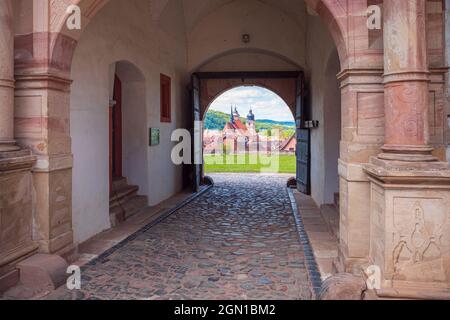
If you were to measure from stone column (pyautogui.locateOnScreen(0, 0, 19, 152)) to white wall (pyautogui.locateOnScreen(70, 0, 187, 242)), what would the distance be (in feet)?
3.71

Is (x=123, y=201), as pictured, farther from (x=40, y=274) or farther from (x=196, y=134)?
(x=196, y=134)

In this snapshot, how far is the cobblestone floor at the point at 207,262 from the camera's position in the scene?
11.5 ft

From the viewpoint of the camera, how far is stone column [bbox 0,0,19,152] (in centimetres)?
359

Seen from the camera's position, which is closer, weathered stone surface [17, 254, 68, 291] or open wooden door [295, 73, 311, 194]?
weathered stone surface [17, 254, 68, 291]

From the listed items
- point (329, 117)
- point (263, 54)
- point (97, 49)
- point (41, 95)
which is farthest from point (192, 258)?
point (263, 54)

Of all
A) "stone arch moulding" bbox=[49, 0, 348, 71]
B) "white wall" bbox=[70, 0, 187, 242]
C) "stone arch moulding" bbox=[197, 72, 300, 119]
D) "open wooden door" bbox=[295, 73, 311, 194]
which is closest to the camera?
"stone arch moulding" bbox=[49, 0, 348, 71]

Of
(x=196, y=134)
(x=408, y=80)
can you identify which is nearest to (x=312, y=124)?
(x=196, y=134)

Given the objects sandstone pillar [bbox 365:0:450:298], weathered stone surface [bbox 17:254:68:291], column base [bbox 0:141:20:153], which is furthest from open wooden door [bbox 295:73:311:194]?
column base [bbox 0:141:20:153]

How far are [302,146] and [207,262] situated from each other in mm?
6125

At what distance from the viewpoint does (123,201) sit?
6.79m

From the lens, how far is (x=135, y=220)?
6465mm

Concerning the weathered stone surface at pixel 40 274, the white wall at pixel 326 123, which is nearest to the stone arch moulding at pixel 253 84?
the white wall at pixel 326 123

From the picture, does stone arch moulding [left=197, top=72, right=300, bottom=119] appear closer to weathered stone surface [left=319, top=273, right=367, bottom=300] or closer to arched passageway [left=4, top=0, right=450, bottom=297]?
arched passageway [left=4, top=0, right=450, bottom=297]

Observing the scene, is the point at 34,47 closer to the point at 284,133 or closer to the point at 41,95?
the point at 41,95
